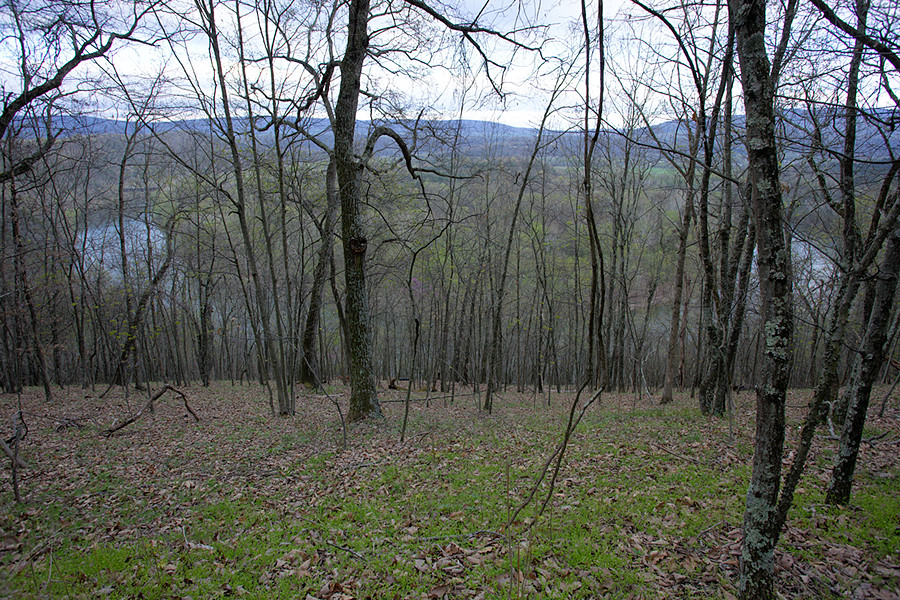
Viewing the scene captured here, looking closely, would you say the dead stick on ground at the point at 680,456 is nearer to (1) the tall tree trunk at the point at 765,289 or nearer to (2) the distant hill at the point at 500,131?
(1) the tall tree trunk at the point at 765,289

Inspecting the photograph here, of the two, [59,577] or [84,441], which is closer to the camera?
[59,577]

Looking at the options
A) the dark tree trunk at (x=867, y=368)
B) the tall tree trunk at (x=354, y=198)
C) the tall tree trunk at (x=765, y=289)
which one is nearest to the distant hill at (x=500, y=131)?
the tall tree trunk at (x=354, y=198)

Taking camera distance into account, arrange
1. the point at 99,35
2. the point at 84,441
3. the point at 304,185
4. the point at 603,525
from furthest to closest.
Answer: the point at 304,185 < the point at 99,35 < the point at 84,441 < the point at 603,525

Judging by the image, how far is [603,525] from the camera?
4.07 m

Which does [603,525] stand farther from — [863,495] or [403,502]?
[863,495]

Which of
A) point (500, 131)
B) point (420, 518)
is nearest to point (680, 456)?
point (420, 518)

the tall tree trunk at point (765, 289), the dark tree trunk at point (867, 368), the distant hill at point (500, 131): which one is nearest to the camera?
the tall tree trunk at point (765, 289)

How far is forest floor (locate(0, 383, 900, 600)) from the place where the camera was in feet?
10.7

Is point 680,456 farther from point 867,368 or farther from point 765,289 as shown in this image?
point 765,289

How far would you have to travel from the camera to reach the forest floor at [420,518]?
3.26 metres

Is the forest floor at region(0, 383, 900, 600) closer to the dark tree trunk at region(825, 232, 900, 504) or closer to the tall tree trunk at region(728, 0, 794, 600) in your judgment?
the dark tree trunk at region(825, 232, 900, 504)

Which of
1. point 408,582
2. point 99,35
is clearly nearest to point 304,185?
point 99,35

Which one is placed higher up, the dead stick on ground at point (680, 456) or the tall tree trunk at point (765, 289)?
the tall tree trunk at point (765, 289)

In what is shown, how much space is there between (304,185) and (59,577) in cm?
1097
